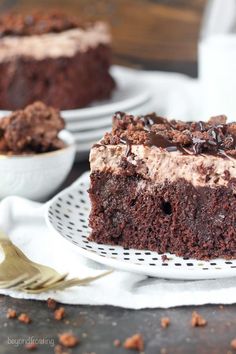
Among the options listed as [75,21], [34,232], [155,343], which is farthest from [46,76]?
[155,343]

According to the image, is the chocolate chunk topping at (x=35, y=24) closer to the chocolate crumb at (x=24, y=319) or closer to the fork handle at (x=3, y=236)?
the fork handle at (x=3, y=236)

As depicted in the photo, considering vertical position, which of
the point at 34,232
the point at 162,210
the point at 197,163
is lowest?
the point at 34,232

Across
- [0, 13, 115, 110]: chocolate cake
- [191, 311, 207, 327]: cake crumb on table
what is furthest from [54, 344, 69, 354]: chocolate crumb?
[0, 13, 115, 110]: chocolate cake

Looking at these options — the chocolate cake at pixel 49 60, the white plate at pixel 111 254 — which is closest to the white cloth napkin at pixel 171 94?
the chocolate cake at pixel 49 60

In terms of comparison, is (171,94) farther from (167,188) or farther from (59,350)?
(59,350)

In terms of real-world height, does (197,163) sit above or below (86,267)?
above

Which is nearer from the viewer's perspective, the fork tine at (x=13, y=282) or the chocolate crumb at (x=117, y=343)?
the chocolate crumb at (x=117, y=343)

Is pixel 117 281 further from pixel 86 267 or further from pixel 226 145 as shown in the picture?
pixel 226 145
